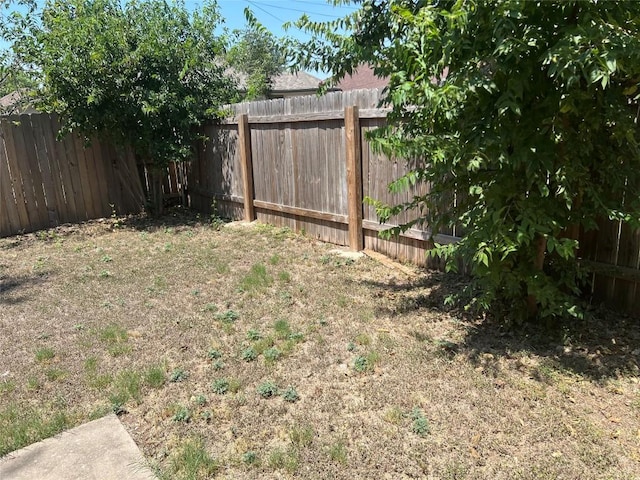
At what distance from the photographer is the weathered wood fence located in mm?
4992

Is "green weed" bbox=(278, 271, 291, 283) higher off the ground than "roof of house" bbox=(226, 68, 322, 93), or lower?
lower

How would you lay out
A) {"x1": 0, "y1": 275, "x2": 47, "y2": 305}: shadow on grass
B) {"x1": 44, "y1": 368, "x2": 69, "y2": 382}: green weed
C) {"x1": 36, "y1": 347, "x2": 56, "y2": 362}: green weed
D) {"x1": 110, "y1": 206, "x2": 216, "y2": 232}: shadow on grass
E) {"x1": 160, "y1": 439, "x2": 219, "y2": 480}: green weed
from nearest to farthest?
{"x1": 160, "y1": 439, "x2": 219, "y2": 480}: green weed → {"x1": 44, "y1": 368, "x2": 69, "y2": 382}: green weed → {"x1": 36, "y1": 347, "x2": 56, "y2": 362}: green weed → {"x1": 0, "y1": 275, "x2": 47, "y2": 305}: shadow on grass → {"x1": 110, "y1": 206, "x2": 216, "y2": 232}: shadow on grass

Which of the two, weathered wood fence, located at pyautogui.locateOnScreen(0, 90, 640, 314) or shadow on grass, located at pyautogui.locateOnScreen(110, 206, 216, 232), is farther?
shadow on grass, located at pyautogui.locateOnScreen(110, 206, 216, 232)

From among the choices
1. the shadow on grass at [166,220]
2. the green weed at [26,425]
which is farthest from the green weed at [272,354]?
the shadow on grass at [166,220]

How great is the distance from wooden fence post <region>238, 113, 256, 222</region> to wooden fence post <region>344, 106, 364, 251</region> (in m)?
2.23

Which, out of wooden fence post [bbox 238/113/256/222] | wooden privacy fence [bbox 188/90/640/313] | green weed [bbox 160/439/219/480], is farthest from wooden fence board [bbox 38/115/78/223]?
green weed [bbox 160/439/219/480]

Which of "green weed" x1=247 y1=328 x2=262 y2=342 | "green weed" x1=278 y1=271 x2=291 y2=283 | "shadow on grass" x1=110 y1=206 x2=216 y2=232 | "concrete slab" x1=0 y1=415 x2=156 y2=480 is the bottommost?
"concrete slab" x1=0 y1=415 x2=156 y2=480

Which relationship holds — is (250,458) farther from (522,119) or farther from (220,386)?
(522,119)

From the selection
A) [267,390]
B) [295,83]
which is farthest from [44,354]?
[295,83]

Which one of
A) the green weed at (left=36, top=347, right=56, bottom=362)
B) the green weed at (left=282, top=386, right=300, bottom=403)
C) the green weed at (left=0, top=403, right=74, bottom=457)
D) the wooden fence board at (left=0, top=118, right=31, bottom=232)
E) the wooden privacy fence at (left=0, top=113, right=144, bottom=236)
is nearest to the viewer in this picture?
the green weed at (left=0, top=403, right=74, bottom=457)

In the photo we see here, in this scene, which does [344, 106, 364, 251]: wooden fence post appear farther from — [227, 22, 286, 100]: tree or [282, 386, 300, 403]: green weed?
[282, 386, 300, 403]: green weed

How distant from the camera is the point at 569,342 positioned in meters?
3.41

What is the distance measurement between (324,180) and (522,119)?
11.2 ft

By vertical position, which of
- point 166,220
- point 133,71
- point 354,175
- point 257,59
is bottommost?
point 166,220
